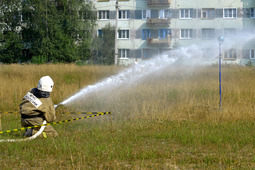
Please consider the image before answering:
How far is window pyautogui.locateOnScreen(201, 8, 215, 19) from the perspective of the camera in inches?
1695

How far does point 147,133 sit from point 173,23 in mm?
38344

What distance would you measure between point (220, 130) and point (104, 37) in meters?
37.6

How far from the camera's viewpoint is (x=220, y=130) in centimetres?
889

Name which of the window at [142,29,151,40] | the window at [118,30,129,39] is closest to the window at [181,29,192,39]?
the window at [142,29,151,40]

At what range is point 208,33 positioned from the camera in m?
42.6

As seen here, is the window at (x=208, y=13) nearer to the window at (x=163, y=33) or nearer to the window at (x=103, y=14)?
the window at (x=163, y=33)

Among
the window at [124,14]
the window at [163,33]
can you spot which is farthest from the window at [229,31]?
the window at [124,14]

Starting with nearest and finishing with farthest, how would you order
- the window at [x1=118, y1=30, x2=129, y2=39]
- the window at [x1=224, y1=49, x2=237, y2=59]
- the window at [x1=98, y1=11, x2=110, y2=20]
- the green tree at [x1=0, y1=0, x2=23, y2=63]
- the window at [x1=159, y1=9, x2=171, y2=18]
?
the window at [x1=224, y1=49, x2=237, y2=59]
the green tree at [x1=0, y1=0, x2=23, y2=63]
the window at [x1=159, y1=9, x2=171, y2=18]
the window at [x1=118, y1=30, x2=129, y2=39]
the window at [x1=98, y1=11, x2=110, y2=20]

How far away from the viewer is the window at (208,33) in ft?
139

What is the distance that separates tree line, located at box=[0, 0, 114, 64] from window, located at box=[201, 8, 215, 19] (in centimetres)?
1145

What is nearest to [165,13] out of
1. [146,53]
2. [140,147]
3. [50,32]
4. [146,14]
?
[146,14]

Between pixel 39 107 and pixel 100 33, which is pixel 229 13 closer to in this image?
pixel 100 33

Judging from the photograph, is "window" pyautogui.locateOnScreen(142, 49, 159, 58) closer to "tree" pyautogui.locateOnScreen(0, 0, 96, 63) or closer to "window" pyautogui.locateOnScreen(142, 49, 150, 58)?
"window" pyautogui.locateOnScreen(142, 49, 150, 58)

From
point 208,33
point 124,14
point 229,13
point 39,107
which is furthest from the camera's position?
point 124,14
